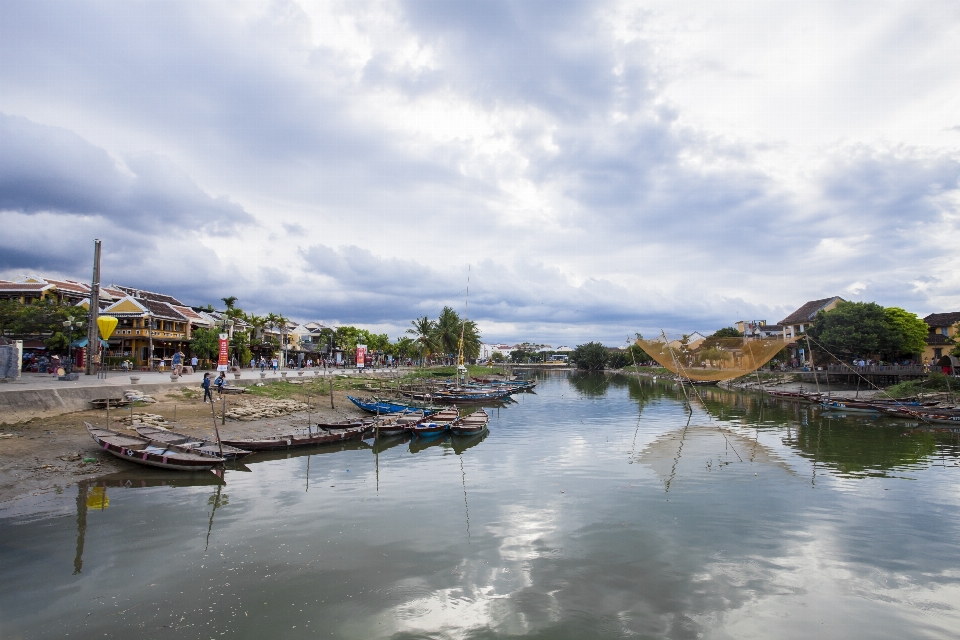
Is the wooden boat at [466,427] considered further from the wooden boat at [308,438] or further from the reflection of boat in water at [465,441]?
the wooden boat at [308,438]

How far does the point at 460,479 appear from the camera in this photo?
1625cm

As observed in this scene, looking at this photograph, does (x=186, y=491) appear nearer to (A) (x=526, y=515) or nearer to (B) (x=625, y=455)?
(A) (x=526, y=515)

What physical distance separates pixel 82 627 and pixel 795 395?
4879cm

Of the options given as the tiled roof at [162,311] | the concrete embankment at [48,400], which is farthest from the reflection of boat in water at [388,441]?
the tiled roof at [162,311]

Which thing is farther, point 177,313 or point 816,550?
point 177,313

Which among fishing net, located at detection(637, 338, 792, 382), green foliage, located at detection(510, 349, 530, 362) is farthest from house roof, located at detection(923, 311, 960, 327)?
green foliage, located at detection(510, 349, 530, 362)

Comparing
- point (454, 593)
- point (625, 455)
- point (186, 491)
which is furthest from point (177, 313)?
point (454, 593)

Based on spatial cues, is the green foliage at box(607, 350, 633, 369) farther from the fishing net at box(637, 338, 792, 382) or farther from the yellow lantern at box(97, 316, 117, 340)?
the yellow lantern at box(97, 316, 117, 340)

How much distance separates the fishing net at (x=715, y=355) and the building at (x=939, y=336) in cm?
→ 3929

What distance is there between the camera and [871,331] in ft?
149

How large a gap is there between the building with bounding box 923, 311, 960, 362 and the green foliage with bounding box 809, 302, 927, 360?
14.6ft

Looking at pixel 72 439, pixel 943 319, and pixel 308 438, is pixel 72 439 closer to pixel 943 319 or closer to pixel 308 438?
pixel 308 438

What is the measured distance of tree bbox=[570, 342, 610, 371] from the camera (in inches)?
4647

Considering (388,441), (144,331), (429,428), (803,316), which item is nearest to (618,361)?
(803,316)
